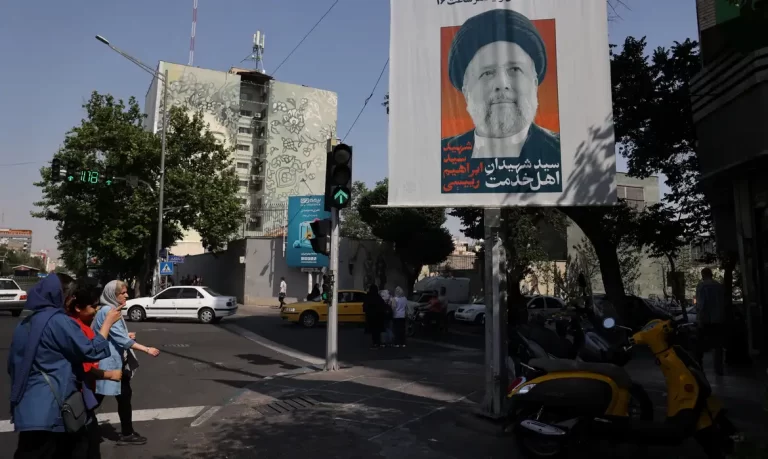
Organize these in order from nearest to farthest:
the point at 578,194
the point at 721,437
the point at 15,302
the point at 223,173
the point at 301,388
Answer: the point at 721,437
the point at 578,194
the point at 301,388
the point at 15,302
the point at 223,173

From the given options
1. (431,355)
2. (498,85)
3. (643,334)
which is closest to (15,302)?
(431,355)

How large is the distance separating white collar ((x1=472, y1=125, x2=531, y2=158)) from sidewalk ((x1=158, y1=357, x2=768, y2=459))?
3.27 metres

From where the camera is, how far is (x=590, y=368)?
5.14 meters

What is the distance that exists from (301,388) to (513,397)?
166 inches

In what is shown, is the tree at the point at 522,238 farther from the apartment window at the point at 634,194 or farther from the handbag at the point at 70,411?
the handbag at the point at 70,411

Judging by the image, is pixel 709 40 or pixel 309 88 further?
pixel 309 88

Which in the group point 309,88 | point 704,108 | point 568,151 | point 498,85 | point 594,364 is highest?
point 309,88

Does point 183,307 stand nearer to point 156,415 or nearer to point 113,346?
point 156,415

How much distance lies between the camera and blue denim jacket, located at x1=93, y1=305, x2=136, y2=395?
5.35 m

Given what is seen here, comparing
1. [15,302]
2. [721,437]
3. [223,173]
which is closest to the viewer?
[721,437]

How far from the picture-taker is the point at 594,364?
5.22m

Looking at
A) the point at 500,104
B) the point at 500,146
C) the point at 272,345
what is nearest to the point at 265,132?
the point at 272,345

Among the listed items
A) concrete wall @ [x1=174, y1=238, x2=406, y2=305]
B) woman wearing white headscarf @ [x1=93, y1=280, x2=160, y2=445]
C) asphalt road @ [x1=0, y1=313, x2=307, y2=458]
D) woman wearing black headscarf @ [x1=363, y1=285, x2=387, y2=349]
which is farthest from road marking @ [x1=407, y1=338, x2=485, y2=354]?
concrete wall @ [x1=174, y1=238, x2=406, y2=305]

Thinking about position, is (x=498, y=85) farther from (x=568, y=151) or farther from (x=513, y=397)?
(x=513, y=397)
